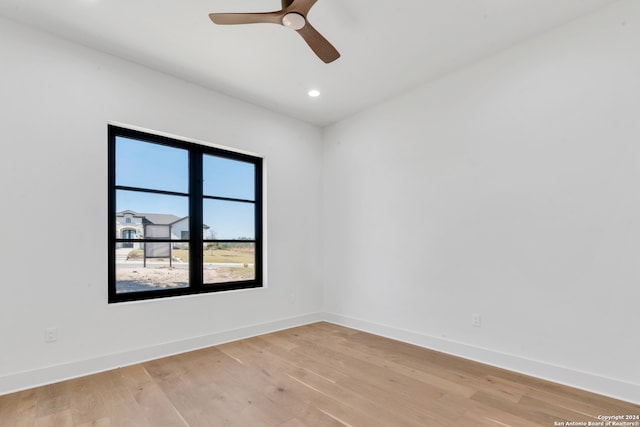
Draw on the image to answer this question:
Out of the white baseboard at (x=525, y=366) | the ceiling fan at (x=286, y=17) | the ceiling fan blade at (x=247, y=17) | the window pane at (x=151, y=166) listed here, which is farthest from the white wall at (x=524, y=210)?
the window pane at (x=151, y=166)

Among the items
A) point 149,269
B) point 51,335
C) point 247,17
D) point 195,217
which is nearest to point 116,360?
point 51,335

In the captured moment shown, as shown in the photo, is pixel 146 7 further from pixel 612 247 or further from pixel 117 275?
pixel 612 247

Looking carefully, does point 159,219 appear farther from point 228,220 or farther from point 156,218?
point 228,220

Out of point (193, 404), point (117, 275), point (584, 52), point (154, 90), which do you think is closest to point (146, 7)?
point (154, 90)

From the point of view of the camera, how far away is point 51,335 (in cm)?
250

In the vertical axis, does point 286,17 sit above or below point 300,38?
below

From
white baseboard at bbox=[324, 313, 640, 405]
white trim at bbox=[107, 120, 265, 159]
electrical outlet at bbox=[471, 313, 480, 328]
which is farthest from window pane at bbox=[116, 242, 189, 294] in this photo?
electrical outlet at bbox=[471, 313, 480, 328]

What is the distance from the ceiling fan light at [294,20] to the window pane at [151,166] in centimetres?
202

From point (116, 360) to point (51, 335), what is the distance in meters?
0.54

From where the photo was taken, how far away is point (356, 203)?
4203 millimetres

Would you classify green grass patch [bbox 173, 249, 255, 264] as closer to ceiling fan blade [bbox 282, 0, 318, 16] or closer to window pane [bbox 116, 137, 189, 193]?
window pane [bbox 116, 137, 189, 193]

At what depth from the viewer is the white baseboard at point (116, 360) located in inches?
92.7

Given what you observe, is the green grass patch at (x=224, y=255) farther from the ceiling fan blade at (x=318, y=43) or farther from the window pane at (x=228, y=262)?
the ceiling fan blade at (x=318, y=43)

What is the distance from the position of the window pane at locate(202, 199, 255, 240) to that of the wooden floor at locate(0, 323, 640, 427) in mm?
1354
